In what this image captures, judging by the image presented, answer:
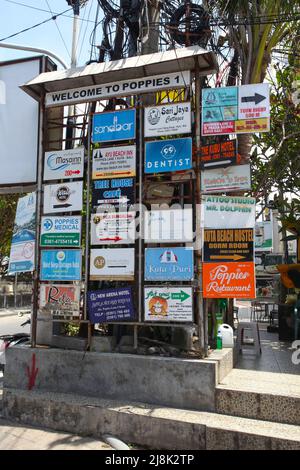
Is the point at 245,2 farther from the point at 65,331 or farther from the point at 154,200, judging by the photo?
the point at 65,331

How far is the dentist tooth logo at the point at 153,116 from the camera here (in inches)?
219

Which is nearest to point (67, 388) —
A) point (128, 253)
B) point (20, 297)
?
point (128, 253)

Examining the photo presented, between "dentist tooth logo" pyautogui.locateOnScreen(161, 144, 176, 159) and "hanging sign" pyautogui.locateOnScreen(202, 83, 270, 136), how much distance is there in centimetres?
45

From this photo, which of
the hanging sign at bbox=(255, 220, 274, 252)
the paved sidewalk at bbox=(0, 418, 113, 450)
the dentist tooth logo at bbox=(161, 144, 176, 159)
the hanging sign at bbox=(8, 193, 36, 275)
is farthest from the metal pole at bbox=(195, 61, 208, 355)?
the hanging sign at bbox=(255, 220, 274, 252)

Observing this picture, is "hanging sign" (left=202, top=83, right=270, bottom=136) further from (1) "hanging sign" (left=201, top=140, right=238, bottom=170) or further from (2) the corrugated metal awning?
(2) the corrugated metal awning

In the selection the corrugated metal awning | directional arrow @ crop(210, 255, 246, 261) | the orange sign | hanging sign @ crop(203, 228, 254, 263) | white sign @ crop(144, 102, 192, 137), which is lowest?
the orange sign

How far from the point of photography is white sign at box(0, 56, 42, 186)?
645 cm

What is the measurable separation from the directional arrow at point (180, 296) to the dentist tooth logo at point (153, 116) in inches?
91.0

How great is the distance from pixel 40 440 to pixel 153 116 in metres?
4.26

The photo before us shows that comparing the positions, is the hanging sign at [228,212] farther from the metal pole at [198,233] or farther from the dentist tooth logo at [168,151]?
the dentist tooth logo at [168,151]

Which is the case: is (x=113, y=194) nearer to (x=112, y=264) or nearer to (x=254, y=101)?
(x=112, y=264)

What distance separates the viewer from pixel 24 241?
6238mm

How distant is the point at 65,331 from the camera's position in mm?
6391
